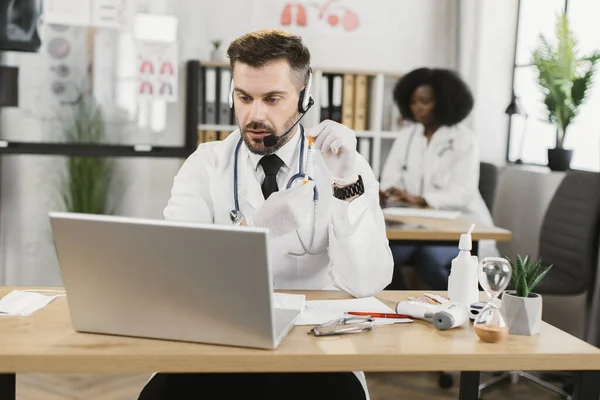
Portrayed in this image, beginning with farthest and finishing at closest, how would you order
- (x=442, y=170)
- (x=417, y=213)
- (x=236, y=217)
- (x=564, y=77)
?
(x=442, y=170) < (x=564, y=77) < (x=417, y=213) < (x=236, y=217)

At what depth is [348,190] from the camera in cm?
162

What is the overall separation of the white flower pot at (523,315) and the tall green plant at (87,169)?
3.14 m

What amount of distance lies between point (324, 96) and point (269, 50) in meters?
2.51

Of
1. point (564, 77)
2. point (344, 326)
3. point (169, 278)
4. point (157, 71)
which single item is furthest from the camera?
point (157, 71)

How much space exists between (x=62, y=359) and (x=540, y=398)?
227 centimetres

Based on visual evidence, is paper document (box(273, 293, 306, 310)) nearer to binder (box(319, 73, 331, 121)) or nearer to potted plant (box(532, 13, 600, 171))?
potted plant (box(532, 13, 600, 171))

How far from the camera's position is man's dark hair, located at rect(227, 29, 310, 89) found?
5.70 ft

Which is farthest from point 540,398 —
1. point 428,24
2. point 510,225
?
point 428,24

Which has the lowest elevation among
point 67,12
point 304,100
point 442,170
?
point 442,170

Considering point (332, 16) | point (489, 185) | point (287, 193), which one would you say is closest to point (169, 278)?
point (287, 193)

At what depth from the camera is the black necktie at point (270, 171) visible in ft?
6.01

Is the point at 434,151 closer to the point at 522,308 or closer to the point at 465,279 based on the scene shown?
the point at 465,279

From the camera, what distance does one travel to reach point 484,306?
4.58 ft

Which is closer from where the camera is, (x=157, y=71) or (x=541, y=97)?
(x=541, y=97)
